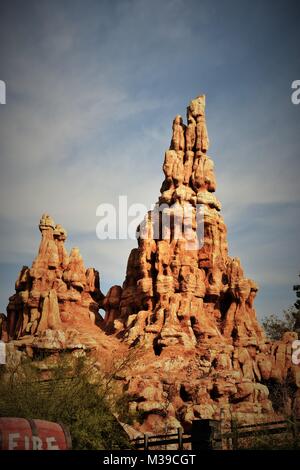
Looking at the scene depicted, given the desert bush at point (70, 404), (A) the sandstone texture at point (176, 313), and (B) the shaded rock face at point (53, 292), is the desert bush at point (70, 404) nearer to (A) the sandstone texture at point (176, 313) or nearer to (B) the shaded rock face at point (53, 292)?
(A) the sandstone texture at point (176, 313)

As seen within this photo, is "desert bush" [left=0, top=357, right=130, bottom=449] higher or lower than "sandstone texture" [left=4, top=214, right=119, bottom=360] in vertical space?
lower

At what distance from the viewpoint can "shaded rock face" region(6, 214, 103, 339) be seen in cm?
2959

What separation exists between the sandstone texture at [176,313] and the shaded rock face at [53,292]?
0.08 meters

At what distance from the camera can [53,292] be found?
30281 millimetres

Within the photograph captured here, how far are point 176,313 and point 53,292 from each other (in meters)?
8.28

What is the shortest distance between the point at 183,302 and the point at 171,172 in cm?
991

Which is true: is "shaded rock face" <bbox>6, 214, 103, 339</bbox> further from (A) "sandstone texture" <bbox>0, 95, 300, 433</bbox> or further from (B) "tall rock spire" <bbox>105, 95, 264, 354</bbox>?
(B) "tall rock spire" <bbox>105, 95, 264, 354</bbox>

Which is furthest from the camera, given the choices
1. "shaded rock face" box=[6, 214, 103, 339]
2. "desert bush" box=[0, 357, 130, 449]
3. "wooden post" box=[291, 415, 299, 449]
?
"shaded rock face" box=[6, 214, 103, 339]

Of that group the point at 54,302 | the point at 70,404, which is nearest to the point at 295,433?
the point at 70,404

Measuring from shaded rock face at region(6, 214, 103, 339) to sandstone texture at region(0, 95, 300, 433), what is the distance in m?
0.08

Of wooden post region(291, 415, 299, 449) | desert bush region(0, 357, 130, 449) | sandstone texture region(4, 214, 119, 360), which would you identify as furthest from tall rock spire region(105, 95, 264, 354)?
wooden post region(291, 415, 299, 449)

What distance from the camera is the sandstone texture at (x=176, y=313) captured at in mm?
23250

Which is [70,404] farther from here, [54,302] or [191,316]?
[54,302]

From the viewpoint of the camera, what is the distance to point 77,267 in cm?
3425
